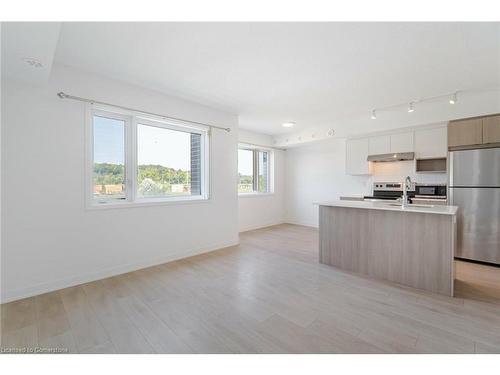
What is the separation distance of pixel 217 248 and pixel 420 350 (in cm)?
319

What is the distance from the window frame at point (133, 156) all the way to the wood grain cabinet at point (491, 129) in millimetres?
4252

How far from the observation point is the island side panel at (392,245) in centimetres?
261

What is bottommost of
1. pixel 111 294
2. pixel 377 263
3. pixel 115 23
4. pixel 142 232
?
pixel 111 294

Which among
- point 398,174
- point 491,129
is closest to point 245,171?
point 398,174

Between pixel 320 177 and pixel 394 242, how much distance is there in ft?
11.8

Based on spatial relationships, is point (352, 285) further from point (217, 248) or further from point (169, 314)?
point (217, 248)

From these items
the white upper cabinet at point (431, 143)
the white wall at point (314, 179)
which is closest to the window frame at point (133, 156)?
the white wall at point (314, 179)

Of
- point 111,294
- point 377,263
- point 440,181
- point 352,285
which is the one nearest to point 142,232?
point 111,294

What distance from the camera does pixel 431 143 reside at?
4281 mm

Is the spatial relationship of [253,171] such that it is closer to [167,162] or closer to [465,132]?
[167,162]

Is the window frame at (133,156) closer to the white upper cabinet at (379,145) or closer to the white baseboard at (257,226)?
the white baseboard at (257,226)

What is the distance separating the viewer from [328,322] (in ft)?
6.72

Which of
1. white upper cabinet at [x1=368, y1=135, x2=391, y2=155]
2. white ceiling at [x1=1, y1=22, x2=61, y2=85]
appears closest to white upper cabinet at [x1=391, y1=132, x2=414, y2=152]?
white upper cabinet at [x1=368, y1=135, x2=391, y2=155]
